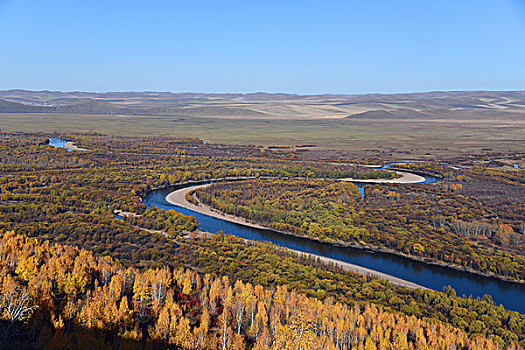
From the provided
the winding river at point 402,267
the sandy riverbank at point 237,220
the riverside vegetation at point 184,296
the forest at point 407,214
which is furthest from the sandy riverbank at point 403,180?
the winding river at point 402,267

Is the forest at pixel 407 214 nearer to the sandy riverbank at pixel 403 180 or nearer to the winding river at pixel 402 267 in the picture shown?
the winding river at pixel 402 267

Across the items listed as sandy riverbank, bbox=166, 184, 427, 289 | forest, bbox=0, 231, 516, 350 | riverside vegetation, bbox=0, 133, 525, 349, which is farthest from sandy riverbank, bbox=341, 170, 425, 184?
forest, bbox=0, 231, 516, 350

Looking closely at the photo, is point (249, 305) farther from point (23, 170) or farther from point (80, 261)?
point (23, 170)

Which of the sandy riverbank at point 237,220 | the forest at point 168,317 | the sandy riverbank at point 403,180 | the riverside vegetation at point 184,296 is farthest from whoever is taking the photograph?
the sandy riverbank at point 403,180

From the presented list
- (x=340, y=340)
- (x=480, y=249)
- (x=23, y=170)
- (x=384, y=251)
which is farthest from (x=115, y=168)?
(x=340, y=340)

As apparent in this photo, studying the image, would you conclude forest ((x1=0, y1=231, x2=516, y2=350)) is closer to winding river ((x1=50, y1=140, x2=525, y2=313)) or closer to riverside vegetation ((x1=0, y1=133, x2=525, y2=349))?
riverside vegetation ((x1=0, y1=133, x2=525, y2=349))
